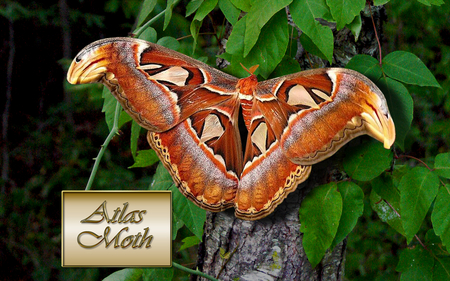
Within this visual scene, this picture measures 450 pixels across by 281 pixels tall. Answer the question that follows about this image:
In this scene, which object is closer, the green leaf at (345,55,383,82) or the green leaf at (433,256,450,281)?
the green leaf at (345,55,383,82)

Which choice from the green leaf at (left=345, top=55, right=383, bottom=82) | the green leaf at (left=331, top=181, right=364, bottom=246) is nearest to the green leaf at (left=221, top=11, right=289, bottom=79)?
the green leaf at (left=345, top=55, right=383, bottom=82)

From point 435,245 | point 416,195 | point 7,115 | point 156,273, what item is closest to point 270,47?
point 416,195

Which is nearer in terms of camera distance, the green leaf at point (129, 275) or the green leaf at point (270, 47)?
the green leaf at point (270, 47)

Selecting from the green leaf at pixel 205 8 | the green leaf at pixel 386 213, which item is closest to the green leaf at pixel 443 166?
the green leaf at pixel 386 213

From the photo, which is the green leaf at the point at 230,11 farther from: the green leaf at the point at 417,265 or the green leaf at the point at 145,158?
the green leaf at the point at 417,265

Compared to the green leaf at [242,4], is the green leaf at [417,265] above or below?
below

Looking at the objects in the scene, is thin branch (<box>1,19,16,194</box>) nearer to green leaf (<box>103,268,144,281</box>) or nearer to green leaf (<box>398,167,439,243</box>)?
green leaf (<box>103,268,144,281</box>)

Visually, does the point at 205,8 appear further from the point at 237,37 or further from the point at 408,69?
the point at 408,69

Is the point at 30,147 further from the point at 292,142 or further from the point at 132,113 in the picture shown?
the point at 292,142
